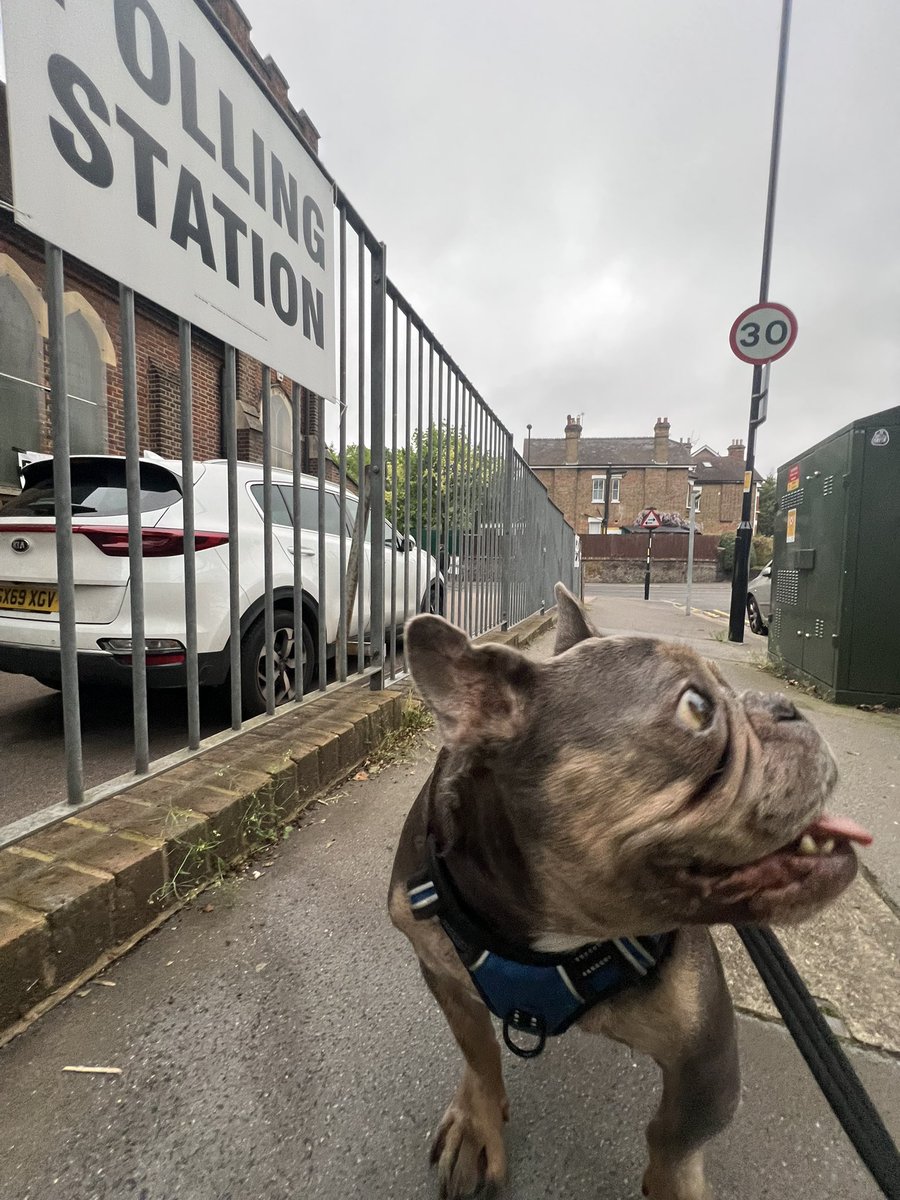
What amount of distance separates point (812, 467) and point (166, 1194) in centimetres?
624

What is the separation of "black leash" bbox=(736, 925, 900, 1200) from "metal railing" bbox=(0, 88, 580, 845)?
196 cm

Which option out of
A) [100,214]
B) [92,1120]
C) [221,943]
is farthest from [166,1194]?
[100,214]

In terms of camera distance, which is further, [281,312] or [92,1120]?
[281,312]

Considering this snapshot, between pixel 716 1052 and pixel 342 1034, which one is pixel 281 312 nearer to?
pixel 342 1034

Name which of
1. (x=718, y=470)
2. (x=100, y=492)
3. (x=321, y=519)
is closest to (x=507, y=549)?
(x=321, y=519)

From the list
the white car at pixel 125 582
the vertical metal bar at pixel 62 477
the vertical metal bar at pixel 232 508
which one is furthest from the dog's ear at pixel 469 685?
the white car at pixel 125 582

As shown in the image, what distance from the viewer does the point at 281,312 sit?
291cm

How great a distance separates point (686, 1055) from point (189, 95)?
324 centimetres

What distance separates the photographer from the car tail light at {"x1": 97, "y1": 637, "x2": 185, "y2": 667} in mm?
3344

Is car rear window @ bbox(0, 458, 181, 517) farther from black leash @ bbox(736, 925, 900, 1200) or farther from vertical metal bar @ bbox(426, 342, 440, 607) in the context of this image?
black leash @ bbox(736, 925, 900, 1200)

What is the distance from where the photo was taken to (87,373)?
397 inches

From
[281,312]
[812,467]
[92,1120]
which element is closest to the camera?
[92,1120]

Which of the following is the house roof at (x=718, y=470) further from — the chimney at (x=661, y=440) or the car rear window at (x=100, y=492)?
the car rear window at (x=100, y=492)

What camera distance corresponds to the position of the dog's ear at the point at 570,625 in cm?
160
